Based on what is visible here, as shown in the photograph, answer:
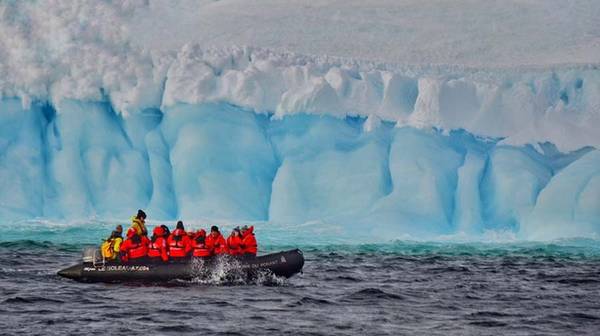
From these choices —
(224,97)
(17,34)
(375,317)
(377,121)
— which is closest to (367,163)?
(377,121)

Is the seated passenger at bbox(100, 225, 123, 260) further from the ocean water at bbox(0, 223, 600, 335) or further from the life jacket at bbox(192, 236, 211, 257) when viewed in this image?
the life jacket at bbox(192, 236, 211, 257)

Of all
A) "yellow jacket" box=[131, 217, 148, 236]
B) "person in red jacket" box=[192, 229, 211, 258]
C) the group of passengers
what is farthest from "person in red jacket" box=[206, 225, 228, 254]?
"yellow jacket" box=[131, 217, 148, 236]

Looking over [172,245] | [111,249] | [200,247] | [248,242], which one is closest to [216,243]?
[200,247]

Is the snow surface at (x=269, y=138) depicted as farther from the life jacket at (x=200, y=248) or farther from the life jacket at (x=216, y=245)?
the life jacket at (x=200, y=248)

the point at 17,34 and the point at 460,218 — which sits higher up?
the point at 17,34

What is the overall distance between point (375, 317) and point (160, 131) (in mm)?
19595

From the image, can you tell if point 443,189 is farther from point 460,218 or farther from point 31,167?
point 31,167

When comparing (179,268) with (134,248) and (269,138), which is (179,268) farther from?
(269,138)

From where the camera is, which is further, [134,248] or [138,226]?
[138,226]

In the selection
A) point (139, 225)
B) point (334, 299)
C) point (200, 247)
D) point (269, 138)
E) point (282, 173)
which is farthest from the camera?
point (269, 138)

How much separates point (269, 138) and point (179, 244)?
14.8 m

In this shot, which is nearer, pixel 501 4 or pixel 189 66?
pixel 189 66

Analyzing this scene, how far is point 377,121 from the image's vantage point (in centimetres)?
3647

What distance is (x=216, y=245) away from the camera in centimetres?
2211
